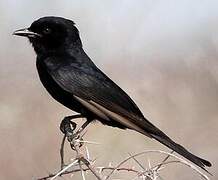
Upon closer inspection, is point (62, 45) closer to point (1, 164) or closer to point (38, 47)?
point (38, 47)

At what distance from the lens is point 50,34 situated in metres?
5.20

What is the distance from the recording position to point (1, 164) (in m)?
8.69

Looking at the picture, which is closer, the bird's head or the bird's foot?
the bird's foot

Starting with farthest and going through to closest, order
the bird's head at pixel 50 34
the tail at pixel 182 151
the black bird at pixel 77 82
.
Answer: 1. the bird's head at pixel 50 34
2. the black bird at pixel 77 82
3. the tail at pixel 182 151

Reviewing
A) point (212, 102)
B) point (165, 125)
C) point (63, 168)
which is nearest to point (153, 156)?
point (165, 125)

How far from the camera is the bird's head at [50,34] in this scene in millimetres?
5164

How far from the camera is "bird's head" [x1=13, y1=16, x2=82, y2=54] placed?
516cm

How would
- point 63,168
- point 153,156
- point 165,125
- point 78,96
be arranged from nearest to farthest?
1. point 63,168
2. point 78,96
3. point 153,156
4. point 165,125

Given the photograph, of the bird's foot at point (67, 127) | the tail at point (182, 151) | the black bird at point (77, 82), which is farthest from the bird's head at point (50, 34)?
the tail at point (182, 151)

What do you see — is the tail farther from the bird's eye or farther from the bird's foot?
the bird's eye

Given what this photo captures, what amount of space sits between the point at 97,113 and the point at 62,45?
0.66m

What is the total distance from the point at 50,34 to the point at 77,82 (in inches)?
17.0

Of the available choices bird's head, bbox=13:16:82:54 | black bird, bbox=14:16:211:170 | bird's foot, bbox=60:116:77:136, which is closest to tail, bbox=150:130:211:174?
black bird, bbox=14:16:211:170

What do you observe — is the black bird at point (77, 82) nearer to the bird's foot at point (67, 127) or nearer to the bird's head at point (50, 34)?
the bird's head at point (50, 34)
